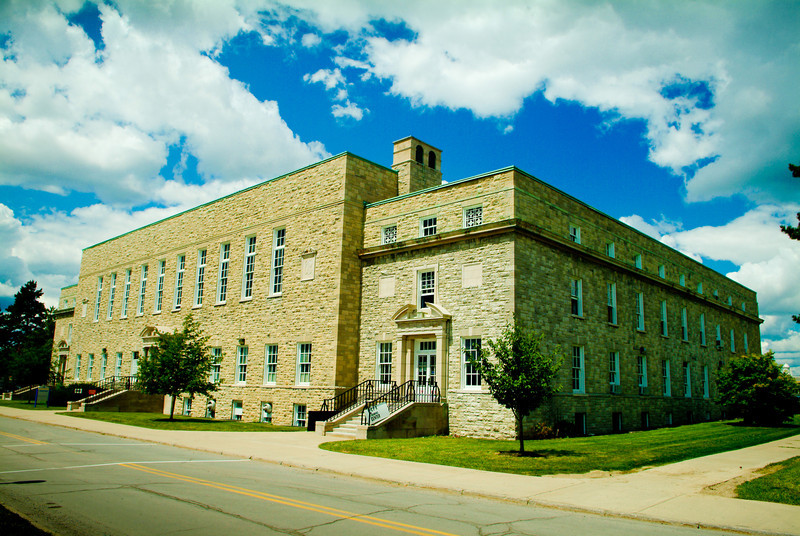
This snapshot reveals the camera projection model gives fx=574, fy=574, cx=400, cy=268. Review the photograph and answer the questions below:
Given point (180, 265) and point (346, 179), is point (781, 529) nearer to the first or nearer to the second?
point (346, 179)

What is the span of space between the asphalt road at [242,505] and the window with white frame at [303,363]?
14241 millimetres

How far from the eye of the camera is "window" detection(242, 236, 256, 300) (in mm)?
32344

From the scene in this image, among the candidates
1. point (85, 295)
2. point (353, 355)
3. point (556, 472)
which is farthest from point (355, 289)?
point (85, 295)

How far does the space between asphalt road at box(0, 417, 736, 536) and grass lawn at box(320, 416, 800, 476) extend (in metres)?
3.78

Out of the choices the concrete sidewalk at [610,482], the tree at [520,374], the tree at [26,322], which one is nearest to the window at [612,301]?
the concrete sidewalk at [610,482]

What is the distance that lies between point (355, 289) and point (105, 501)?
1886 cm

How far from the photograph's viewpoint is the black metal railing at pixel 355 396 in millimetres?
24641

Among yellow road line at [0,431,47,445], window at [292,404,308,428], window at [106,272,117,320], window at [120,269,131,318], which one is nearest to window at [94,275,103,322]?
window at [106,272,117,320]

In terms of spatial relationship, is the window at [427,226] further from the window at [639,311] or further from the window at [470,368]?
the window at [639,311]

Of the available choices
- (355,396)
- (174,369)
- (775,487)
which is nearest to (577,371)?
(355,396)

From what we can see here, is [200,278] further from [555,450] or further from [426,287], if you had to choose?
[555,450]

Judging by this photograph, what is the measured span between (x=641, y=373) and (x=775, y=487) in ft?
62.2

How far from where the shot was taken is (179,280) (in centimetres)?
3822

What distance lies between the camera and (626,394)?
2733 cm
